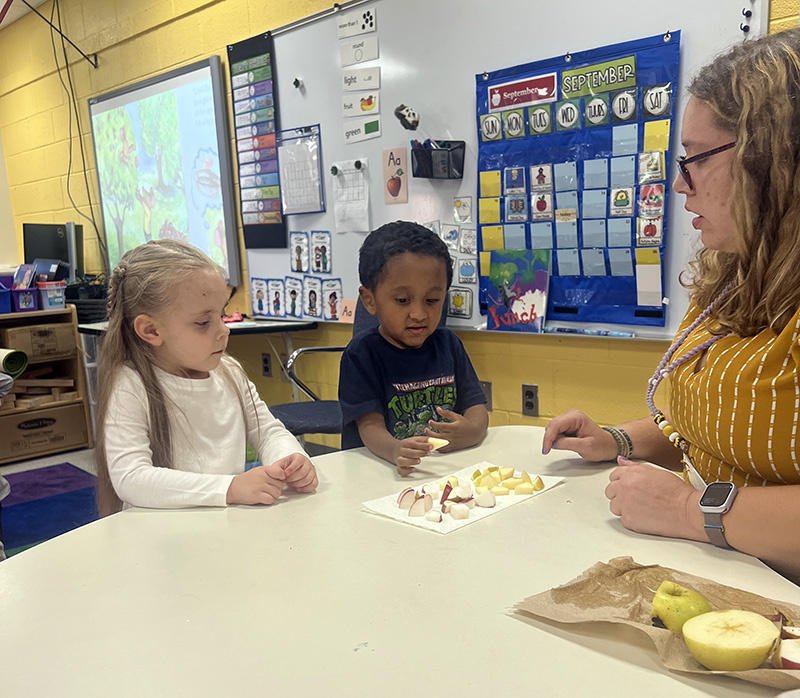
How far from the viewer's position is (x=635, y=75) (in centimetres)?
216

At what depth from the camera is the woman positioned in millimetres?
849

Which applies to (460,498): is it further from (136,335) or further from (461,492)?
(136,335)

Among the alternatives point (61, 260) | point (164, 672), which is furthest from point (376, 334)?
point (61, 260)

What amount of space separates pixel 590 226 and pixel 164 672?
204cm

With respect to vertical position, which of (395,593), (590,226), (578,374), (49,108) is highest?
(49,108)

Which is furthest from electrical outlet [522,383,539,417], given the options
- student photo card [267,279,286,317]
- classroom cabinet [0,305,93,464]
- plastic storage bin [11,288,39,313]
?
plastic storage bin [11,288,39,313]

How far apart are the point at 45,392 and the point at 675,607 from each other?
14.6 feet

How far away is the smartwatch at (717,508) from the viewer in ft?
2.82

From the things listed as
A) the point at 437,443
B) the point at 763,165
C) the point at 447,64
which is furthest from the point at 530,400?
the point at 763,165

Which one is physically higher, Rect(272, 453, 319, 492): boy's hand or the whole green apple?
the whole green apple

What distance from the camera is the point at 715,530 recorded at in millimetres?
863

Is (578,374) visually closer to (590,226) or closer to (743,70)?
(590,226)

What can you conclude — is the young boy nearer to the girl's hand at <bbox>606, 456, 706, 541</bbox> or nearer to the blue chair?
the girl's hand at <bbox>606, 456, 706, 541</bbox>

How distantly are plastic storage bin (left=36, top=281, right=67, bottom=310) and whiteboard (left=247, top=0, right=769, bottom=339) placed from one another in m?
1.42
